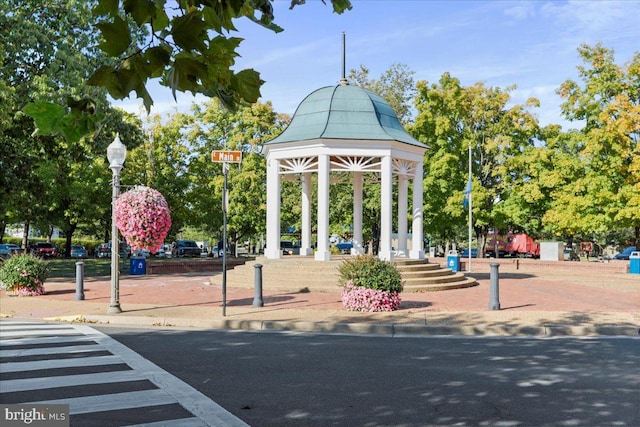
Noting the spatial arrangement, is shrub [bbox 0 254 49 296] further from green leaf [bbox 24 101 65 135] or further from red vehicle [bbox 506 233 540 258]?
red vehicle [bbox 506 233 540 258]

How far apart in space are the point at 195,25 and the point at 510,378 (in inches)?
244

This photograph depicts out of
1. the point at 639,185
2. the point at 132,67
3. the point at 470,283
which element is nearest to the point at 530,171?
the point at 639,185

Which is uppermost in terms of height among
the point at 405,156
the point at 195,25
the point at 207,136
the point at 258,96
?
the point at 207,136

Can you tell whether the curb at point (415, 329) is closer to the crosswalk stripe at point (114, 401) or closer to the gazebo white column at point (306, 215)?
the crosswalk stripe at point (114, 401)

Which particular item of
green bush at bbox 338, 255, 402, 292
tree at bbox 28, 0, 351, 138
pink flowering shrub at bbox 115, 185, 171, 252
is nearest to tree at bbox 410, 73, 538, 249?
green bush at bbox 338, 255, 402, 292

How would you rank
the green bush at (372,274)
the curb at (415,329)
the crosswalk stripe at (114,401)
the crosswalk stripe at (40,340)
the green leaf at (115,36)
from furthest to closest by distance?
the green bush at (372,274), the curb at (415,329), the crosswalk stripe at (40,340), the crosswalk stripe at (114,401), the green leaf at (115,36)

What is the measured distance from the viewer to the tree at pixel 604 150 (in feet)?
92.2

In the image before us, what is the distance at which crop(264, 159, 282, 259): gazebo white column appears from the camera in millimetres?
21578

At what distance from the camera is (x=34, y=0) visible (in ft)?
77.8

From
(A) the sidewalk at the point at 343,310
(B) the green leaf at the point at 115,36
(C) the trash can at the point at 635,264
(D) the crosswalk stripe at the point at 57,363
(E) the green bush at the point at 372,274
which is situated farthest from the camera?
(C) the trash can at the point at 635,264

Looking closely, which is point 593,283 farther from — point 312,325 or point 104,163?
point 104,163

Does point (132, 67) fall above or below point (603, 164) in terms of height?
below

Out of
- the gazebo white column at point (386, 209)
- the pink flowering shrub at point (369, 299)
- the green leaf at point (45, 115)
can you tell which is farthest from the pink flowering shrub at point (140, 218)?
the green leaf at point (45, 115)

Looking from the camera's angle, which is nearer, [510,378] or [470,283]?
[510,378]
